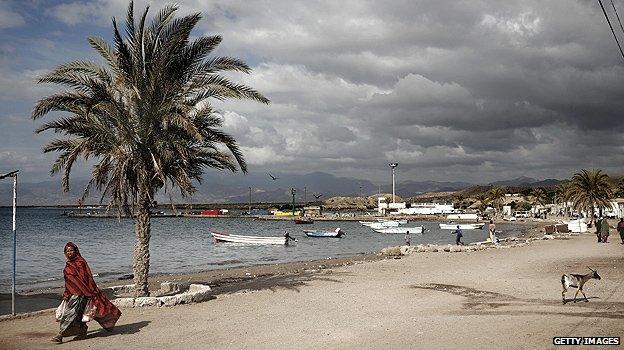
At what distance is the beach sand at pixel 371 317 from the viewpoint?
381 inches

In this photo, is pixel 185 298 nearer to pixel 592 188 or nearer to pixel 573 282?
pixel 573 282

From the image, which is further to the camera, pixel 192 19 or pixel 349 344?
pixel 192 19

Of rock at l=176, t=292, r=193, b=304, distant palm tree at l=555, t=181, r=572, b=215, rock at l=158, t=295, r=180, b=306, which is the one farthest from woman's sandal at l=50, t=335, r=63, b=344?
distant palm tree at l=555, t=181, r=572, b=215

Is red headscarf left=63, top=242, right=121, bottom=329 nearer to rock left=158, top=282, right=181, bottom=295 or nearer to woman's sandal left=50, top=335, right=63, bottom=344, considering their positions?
woman's sandal left=50, top=335, right=63, bottom=344

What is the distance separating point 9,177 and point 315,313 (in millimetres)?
8099

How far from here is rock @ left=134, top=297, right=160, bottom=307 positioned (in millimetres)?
13688

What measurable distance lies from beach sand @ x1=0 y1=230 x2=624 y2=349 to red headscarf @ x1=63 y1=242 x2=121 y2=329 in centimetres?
47

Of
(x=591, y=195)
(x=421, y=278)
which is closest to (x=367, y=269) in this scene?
(x=421, y=278)

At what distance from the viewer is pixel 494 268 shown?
22219 mm

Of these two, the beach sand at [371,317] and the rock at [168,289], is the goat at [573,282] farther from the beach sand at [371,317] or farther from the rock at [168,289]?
the rock at [168,289]

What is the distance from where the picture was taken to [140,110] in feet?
47.2

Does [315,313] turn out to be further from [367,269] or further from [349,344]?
[367,269]

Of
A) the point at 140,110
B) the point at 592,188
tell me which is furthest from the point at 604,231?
the point at 140,110

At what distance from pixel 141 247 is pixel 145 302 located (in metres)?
1.71
